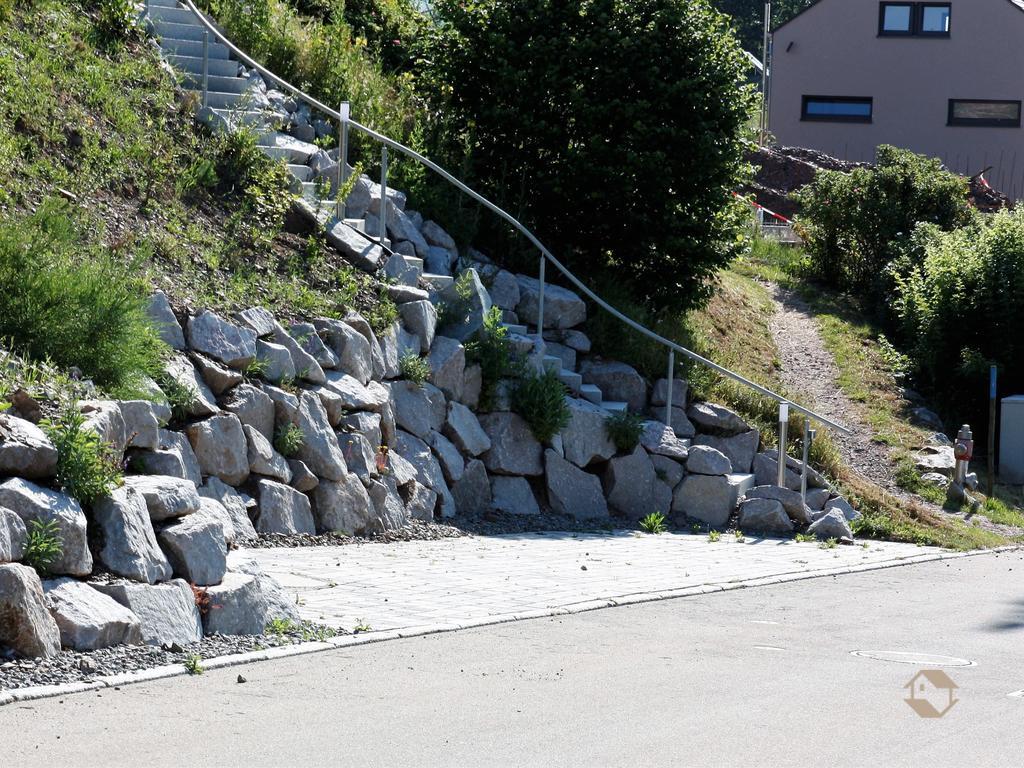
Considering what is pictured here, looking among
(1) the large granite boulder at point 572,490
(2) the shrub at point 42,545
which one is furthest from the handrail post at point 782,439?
(2) the shrub at point 42,545

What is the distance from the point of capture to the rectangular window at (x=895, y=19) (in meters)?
38.1

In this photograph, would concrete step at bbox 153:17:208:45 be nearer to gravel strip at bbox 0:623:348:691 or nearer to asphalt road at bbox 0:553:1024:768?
asphalt road at bbox 0:553:1024:768

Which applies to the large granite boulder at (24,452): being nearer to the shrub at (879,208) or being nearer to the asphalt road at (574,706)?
the asphalt road at (574,706)

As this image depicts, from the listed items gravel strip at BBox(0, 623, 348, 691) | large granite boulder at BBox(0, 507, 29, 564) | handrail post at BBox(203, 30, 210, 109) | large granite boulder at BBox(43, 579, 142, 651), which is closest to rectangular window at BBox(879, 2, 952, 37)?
handrail post at BBox(203, 30, 210, 109)

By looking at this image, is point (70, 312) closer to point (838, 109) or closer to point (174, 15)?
point (174, 15)

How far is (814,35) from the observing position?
3906 cm

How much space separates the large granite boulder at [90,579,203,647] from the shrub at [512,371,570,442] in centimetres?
676

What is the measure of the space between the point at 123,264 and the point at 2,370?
3106mm

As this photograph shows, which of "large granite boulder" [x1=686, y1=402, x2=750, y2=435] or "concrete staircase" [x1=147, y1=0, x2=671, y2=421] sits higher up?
"concrete staircase" [x1=147, y1=0, x2=671, y2=421]

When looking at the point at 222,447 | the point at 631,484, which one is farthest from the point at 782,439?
the point at 222,447

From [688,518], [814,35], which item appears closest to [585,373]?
[688,518]

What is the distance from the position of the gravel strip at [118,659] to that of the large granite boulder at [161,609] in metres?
0.07

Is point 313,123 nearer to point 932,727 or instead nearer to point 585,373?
point 585,373

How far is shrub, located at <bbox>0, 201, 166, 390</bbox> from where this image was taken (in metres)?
9.33
